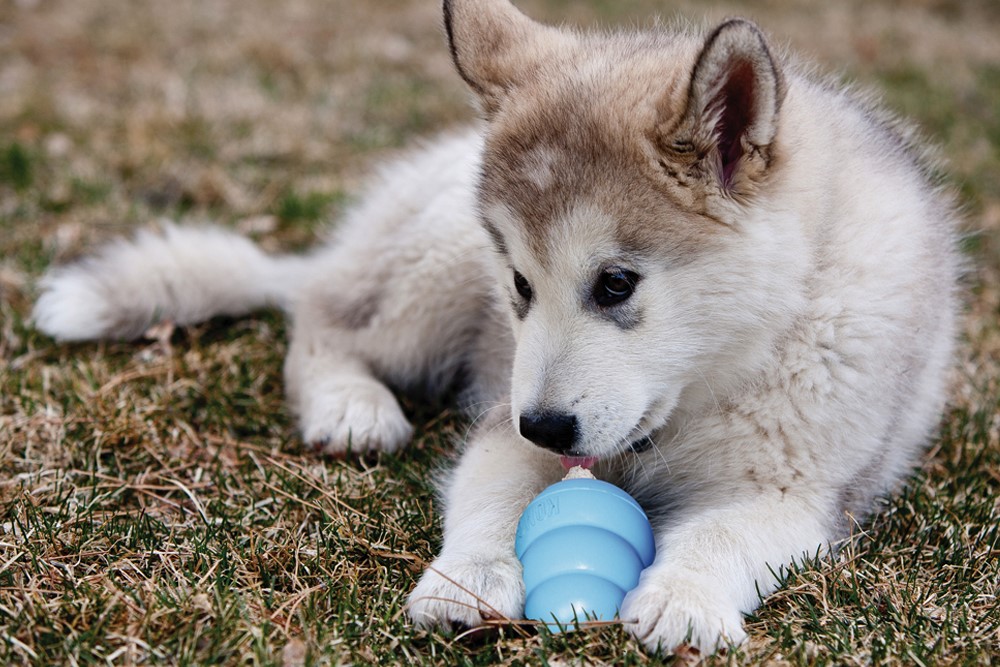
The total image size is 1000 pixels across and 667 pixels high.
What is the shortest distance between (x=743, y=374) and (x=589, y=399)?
1.67 feet

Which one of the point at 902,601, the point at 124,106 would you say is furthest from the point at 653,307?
the point at 124,106

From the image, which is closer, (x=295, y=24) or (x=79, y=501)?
(x=79, y=501)

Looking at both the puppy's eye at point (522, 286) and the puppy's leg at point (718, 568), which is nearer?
the puppy's leg at point (718, 568)

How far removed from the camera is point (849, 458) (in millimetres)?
2623

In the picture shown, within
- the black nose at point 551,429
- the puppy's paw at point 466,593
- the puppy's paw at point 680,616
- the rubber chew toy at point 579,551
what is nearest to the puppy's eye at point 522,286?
the black nose at point 551,429

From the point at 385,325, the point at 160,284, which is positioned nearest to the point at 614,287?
the point at 385,325

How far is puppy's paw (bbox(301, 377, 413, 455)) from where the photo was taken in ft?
10.8

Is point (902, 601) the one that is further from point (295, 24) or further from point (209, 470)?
point (295, 24)

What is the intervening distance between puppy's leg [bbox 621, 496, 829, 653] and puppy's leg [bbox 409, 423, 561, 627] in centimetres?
31

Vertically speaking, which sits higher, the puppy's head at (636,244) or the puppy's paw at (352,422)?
the puppy's head at (636,244)

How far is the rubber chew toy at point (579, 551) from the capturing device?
2.24m

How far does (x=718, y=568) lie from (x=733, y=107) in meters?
1.09

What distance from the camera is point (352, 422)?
334 cm

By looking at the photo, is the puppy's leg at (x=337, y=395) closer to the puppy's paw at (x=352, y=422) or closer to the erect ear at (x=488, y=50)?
the puppy's paw at (x=352, y=422)
